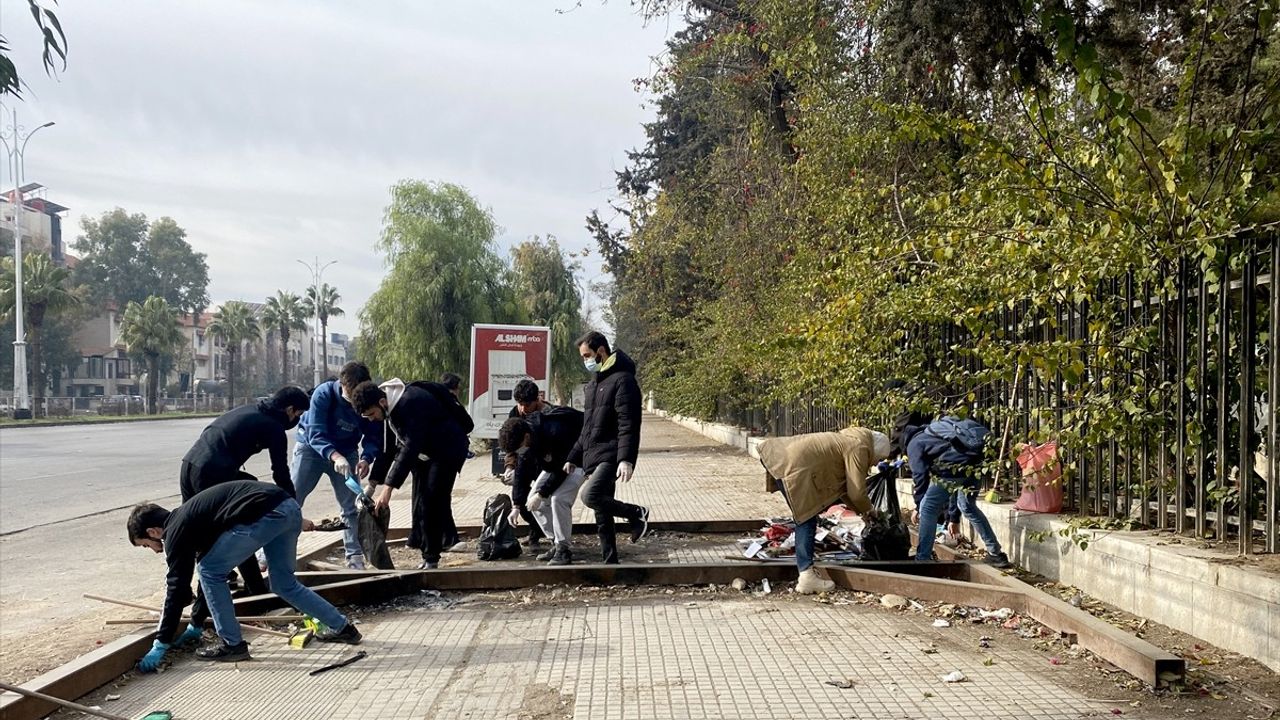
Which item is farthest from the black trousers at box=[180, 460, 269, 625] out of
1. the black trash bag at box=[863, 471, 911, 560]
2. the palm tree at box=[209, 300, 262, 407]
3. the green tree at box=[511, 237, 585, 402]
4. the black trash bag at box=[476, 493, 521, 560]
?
the palm tree at box=[209, 300, 262, 407]

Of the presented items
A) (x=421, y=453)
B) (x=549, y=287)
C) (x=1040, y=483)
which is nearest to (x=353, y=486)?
(x=421, y=453)

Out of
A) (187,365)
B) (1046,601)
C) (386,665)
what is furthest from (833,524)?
(187,365)

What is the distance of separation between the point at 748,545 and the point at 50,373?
88.9 meters

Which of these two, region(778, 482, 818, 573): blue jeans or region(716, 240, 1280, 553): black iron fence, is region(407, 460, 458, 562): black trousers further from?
region(716, 240, 1280, 553): black iron fence

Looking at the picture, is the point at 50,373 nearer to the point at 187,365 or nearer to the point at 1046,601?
the point at 187,365

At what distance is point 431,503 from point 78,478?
1355 cm

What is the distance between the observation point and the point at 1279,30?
7.93 m

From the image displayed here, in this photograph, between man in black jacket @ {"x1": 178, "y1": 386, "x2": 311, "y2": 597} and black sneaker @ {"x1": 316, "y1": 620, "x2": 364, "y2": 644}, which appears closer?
black sneaker @ {"x1": 316, "y1": 620, "x2": 364, "y2": 644}

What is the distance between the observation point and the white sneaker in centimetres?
680

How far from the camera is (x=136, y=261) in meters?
103

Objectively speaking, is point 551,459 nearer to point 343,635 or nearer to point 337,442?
point 337,442

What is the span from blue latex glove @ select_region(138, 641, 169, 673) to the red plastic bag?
18.0 ft

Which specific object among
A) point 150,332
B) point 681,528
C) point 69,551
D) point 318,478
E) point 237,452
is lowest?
point 69,551

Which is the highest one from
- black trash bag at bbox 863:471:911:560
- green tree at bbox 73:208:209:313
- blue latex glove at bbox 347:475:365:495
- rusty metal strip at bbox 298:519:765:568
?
green tree at bbox 73:208:209:313
